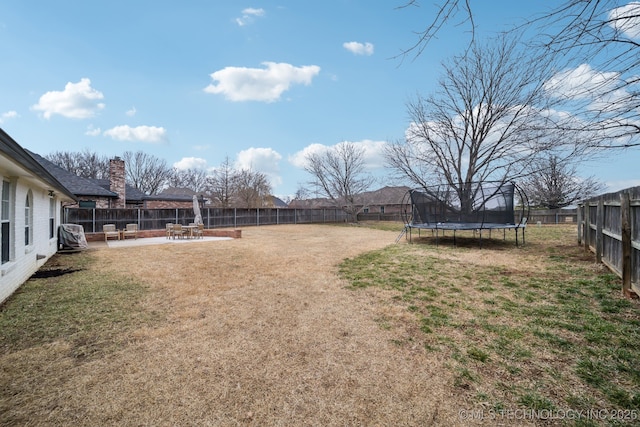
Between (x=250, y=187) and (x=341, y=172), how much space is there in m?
11.4

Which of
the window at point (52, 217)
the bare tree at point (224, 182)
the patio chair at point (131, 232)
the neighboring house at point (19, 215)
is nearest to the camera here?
the neighboring house at point (19, 215)

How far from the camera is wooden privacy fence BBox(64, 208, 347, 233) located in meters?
13.0

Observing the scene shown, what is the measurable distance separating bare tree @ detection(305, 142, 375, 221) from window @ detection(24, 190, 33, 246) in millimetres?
20768

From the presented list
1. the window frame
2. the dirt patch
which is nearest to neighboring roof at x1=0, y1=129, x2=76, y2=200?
the window frame

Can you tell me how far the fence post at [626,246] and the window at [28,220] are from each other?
398 inches

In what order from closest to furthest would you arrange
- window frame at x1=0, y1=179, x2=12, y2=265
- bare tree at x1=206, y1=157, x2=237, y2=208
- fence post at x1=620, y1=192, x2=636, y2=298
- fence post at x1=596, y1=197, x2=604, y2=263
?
1. fence post at x1=620, y1=192, x2=636, y2=298
2. window frame at x1=0, y1=179, x2=12, y2=265
3. fence post at x1=596, y1=197, x2=604, y2=263
4. bare tree at x1=206, y1=157, x2=237, y2=208

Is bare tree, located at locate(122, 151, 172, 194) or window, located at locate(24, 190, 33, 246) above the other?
bare tree, located at locate(122, 151, 172, 194)

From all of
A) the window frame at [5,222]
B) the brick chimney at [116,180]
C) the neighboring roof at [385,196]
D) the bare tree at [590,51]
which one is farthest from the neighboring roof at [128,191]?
the neighboring roof at [385,196]

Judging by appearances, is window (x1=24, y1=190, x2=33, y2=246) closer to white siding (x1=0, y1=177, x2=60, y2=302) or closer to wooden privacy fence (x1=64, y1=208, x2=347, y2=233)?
white siding (x1=0, y1=177, x2=60, y2=302)

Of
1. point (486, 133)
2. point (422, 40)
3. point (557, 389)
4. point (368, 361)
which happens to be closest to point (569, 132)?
point (422, 40)

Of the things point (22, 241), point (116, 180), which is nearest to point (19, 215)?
point (22, 241)

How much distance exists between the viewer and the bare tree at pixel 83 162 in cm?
3197

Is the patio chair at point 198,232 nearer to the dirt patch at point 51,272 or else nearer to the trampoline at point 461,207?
the dirt patch at point 51,272

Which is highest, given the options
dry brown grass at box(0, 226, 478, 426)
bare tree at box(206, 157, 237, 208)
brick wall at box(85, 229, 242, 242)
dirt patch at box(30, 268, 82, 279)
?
bare tree at box(206, 157, 237, 208)
